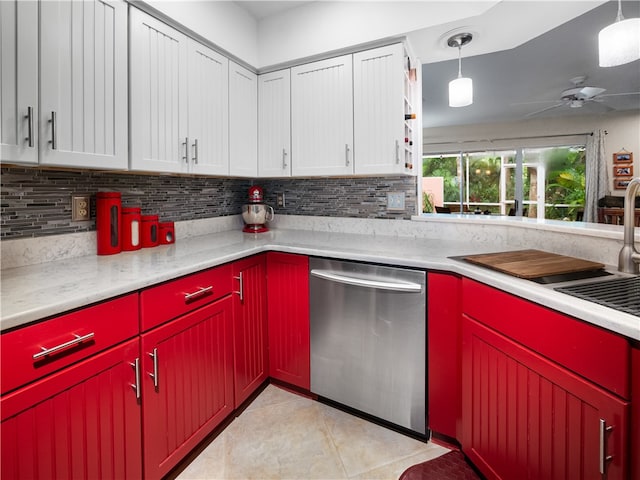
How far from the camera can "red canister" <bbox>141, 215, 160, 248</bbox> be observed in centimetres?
184

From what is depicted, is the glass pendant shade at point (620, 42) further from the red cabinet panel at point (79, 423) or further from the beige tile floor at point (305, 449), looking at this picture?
the red cabinet panel at point (79, 423)

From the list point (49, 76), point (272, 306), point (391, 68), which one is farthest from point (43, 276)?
point (391, 68)

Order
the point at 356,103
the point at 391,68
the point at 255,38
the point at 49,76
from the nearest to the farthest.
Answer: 1. the point at 49,76
2. the point at 391,68
3. the point at 356,103
4. the point at 255,38

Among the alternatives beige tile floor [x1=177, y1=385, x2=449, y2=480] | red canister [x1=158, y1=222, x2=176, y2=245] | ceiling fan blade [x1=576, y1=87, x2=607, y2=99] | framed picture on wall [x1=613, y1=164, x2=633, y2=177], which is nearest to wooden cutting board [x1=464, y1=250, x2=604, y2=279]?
beige tile floor [x1=177, y1=385, x2=449, y2=480]

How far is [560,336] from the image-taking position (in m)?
0.96

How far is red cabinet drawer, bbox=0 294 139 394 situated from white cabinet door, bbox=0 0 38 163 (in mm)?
593

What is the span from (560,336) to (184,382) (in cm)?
137

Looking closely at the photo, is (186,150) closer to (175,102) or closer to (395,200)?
(175,102)

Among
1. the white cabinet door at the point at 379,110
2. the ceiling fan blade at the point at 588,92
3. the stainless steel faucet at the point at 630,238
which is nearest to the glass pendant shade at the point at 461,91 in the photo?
the white cabinet door at the point at 379,110

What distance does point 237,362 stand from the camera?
1728 mm

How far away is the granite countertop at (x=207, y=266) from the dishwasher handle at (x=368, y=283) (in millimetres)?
96

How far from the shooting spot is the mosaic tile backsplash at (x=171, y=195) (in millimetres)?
1395

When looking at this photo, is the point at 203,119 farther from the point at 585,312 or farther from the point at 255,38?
the point at 585,312

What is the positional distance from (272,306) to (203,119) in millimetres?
1171
